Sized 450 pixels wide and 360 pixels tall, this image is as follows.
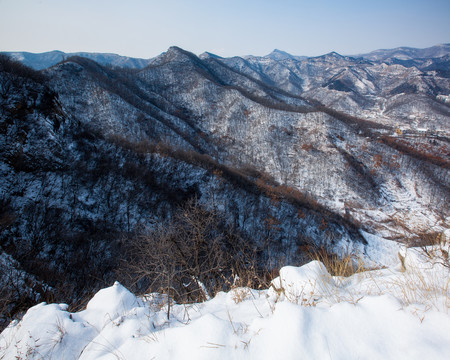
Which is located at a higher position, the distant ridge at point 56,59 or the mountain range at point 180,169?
the distant ridge at point 56,59

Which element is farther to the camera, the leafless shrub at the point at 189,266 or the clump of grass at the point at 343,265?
the leafless shrub at the point at 189,266

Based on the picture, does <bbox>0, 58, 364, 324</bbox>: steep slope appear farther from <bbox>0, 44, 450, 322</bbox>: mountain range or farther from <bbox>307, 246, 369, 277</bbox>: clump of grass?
<bbox>307, 246, 369, 277</bbox>: clump of grass

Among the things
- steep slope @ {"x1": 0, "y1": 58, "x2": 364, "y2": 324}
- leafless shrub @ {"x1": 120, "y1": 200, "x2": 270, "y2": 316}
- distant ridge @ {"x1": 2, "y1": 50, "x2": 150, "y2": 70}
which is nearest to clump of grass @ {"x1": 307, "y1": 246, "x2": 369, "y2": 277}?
leafless shrub @ {"x1": 120, "y1": 200, "x2": 270, "y2": 316}

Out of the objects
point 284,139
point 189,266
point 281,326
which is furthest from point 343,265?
point 284,139

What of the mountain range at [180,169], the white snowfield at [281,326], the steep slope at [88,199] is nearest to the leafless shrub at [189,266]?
the white snowfield at [281,326]

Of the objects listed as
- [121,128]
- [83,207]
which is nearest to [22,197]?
[83,207]

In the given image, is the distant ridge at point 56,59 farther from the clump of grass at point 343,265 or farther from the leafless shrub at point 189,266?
the clump of grass at point 343,265
